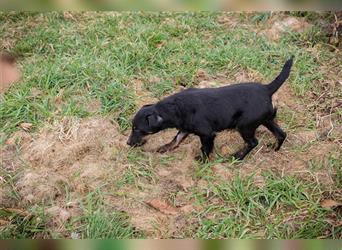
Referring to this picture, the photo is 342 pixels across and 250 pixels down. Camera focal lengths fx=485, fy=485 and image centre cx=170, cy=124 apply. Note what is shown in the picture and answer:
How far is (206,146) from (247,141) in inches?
16.1

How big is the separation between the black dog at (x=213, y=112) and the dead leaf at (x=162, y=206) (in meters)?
0.75

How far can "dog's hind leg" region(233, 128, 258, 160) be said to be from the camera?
183 inches

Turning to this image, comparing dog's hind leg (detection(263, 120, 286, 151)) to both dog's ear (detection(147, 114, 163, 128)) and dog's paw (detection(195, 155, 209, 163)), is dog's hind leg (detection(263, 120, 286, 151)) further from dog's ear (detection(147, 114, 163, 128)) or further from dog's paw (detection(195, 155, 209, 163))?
dog's ear (detection(147, 114, 163, 128))

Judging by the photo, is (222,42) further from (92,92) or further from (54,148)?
(54,148)

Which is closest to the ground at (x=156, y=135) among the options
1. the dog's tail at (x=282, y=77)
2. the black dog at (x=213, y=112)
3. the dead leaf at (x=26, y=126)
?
the dead leaf at (x=26, y=126)

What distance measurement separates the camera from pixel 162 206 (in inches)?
166

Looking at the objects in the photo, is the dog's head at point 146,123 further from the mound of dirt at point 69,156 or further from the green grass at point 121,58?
the green grass at point 121,58

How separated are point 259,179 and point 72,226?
1.74 meters

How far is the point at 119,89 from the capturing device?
554cm

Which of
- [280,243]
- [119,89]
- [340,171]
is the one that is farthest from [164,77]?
[280,243]

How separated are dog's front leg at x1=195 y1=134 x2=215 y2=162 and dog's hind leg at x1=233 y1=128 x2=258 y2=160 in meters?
0.28

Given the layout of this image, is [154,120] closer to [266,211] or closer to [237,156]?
[237,156]

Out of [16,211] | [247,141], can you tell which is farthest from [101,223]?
[247,141]

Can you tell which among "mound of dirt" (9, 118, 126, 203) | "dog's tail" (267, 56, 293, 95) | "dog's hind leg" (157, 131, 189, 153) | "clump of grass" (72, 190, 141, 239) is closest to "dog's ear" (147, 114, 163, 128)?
"dog's hind leg" (157, 131, 189, 153)
